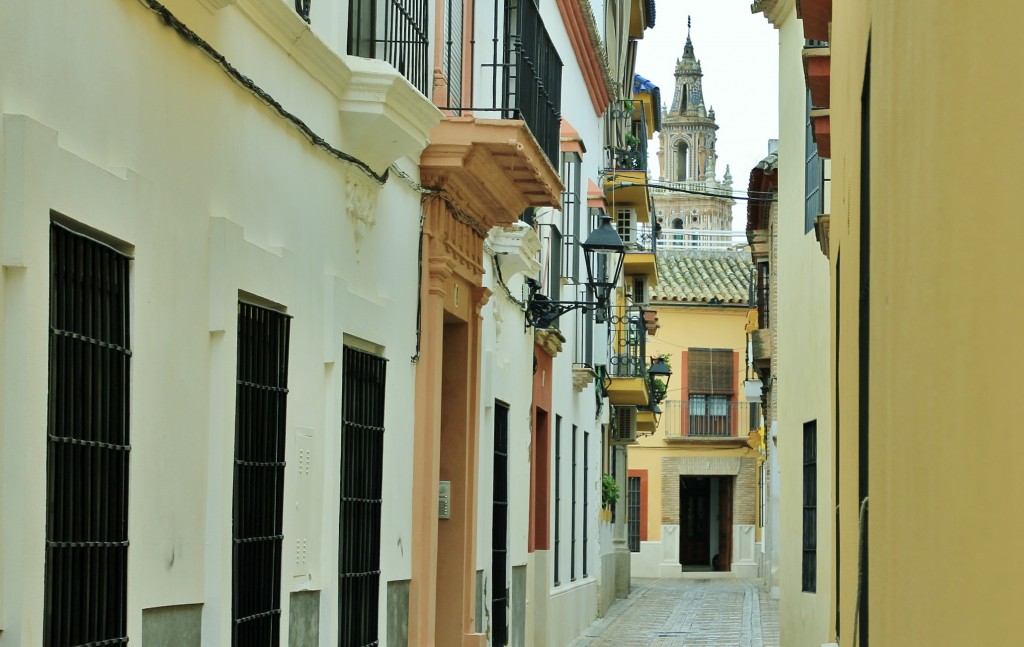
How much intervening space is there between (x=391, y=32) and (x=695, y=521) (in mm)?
41902

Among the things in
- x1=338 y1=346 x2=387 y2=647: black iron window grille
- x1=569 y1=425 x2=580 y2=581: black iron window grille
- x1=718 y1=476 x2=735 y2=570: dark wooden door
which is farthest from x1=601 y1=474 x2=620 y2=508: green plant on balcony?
x1=338 y1=346 x2=387 y2=647: black iron window grille

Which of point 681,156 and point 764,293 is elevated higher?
point 681,156

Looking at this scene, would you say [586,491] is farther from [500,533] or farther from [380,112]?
[380,112]

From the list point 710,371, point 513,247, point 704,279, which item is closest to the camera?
point 513,247

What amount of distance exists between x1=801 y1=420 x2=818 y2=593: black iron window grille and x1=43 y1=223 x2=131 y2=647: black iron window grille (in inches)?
351

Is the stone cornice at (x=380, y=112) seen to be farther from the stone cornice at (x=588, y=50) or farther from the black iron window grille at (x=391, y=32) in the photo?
the stone cornice at (x=588, y=50)

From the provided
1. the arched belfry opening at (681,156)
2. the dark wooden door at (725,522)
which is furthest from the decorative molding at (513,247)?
the arched belfry opening at (681,156)

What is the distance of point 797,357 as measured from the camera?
15.2 meters

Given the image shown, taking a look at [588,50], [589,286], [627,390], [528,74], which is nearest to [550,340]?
[589,286]

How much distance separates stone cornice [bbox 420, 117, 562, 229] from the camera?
10352 mm

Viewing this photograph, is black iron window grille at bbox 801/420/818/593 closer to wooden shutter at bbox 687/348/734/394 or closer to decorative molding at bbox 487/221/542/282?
decorative molding at bbox 487/221/542/282

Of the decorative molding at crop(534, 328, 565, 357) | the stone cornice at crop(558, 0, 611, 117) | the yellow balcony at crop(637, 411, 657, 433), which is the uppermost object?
the stone cornice at crop(558, 0, 611, 117)

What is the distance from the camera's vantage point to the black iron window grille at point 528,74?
35.9ft

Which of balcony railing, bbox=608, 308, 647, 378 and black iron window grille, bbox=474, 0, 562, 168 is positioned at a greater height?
black iron window grille, bbox=474, 0, 562, 168
